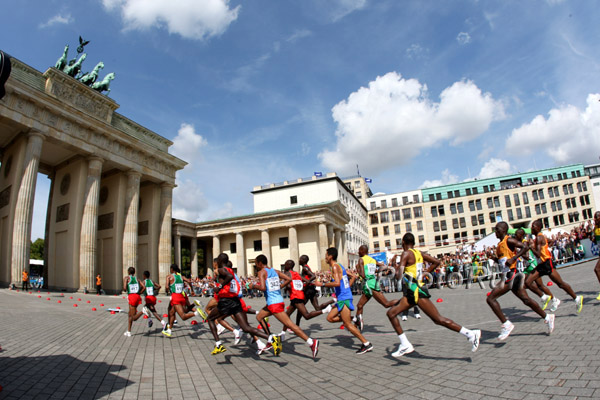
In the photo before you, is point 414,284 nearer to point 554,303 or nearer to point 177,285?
point 554,303

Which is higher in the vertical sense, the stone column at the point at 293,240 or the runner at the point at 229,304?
the stone column at the point at 293,240

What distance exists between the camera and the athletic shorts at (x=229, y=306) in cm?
686

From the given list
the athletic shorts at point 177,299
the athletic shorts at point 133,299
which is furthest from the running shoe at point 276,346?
the athletic shorts at point 133,299

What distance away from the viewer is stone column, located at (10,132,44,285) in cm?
2208

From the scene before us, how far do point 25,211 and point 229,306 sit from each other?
77.6 ft

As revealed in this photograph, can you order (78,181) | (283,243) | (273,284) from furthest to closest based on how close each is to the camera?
1. (283,243)
2. (78,181)
3. (273,284)

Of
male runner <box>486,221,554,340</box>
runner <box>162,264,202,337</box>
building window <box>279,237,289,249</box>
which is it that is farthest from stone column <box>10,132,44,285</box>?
building window <box>279,237,289,249</box>

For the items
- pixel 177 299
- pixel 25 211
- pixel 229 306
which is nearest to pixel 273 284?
pixel 229 306

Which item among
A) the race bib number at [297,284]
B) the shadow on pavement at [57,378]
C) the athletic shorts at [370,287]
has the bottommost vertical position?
the shadow on pavement at [57,378]

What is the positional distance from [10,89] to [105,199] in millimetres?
13864

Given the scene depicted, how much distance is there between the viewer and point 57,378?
5230 millimetres

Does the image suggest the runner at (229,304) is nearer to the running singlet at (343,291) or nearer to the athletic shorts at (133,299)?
the running singlet at (343,291)

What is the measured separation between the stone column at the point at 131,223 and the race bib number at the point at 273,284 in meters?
28.5

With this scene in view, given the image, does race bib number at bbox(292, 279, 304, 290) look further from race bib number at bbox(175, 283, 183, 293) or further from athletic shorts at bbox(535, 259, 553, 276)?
athletic shorts at bbox(535, 259, 553, 276)
